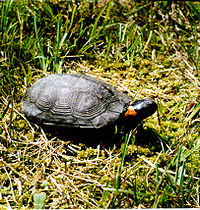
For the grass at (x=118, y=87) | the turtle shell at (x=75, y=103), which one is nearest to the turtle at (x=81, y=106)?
the turtle shell at (x=75, y=103)

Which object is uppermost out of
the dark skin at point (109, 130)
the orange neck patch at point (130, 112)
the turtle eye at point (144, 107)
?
the turtle eye at point (144, 107)

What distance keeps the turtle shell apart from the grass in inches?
8.8

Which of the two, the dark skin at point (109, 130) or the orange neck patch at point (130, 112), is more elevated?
the orange neck patch at point (130, 112)

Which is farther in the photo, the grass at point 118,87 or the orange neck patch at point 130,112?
the orange neck patch at point 130,112

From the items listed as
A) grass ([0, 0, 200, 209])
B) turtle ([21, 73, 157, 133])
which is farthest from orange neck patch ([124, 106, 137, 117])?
grass ([0, 0, 200, 209])

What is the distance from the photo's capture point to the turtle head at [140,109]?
7.24 ft

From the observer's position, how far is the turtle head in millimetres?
2207

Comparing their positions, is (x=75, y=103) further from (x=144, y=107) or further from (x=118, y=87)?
(x=118, y=87)

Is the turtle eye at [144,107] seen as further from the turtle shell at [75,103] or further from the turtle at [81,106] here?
the turtle shell at [75,103]

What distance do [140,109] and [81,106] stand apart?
56 centimetres

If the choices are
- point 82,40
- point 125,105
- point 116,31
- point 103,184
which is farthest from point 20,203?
point 116,31

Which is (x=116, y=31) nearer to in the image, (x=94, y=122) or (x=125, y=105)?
(x=125, y=105)

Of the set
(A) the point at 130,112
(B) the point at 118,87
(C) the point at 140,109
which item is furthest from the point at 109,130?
(B) the point at 118,87

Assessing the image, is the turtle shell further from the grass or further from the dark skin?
the grass
